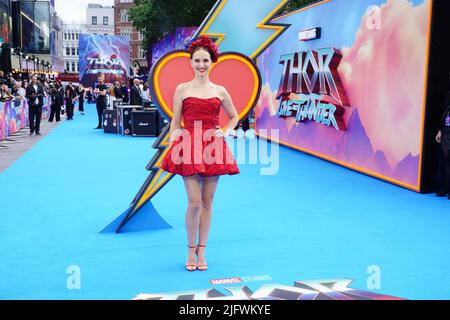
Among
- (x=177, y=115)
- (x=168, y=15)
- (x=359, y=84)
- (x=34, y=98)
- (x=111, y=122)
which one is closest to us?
(x=177, y=115)

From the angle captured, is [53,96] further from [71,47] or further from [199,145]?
[71,47]

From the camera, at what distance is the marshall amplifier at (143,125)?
1678 cm

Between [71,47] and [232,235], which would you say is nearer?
[232,235]

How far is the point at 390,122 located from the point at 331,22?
3.38 metres

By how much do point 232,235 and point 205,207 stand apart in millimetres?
1202

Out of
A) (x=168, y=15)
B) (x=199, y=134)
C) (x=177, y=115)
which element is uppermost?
(x=168, y=15)

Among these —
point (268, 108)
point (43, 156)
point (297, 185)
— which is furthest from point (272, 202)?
point (268, 108)

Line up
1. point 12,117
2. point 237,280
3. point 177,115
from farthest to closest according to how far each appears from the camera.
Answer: point 12,117, point 177,115, point 237,280

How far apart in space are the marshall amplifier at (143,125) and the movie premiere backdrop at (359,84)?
4482 mm

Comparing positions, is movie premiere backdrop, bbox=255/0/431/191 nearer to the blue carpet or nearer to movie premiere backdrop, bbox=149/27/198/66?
the blue carpet

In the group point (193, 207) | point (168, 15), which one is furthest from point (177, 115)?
point (168, 15)

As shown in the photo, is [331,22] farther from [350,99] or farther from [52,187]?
[52,187]

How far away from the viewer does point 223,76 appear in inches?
201

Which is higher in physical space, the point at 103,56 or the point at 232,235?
the point at 103,56
